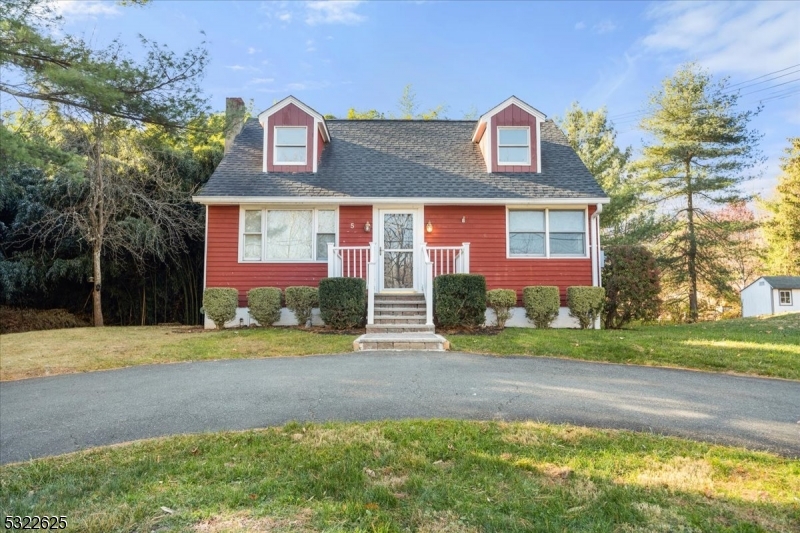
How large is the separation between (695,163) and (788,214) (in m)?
7.62

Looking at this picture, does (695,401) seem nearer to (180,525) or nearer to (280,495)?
(280,495)

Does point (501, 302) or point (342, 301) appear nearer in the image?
point (342, 301)

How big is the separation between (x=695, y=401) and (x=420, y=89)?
24.2 meters

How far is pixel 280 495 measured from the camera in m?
2.40

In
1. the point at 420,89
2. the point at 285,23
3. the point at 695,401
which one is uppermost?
the point at 420,89

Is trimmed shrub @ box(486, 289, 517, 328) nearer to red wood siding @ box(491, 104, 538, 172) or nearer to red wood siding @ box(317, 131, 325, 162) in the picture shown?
red wood siding @ box(491, 104, 538, 172)

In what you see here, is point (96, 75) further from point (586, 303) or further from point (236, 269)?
point (586, 303)

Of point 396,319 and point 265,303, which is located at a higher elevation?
point 265,303

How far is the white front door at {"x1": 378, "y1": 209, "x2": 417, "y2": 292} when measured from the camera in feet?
35.7

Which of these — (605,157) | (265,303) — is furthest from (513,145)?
(605,157)

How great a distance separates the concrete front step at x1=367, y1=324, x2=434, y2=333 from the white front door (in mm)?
→ 2162

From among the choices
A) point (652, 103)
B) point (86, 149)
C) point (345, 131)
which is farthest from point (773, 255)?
point (86, 149)

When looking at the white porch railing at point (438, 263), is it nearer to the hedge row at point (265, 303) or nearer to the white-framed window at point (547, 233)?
the hedge row at point (265, 303)

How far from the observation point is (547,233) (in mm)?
11008
